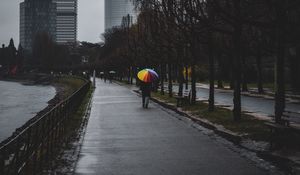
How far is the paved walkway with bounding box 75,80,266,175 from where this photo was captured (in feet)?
33.6

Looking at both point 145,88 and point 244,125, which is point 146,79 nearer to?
point 145,88

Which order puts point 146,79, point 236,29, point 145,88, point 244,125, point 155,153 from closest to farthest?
point 155,153 < point 244,125 < point 236,29 < point 146,79 < point 145,88

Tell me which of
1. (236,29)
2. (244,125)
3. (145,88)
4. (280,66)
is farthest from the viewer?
(145,88)

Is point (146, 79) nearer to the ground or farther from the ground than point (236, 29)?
nearer to the ground

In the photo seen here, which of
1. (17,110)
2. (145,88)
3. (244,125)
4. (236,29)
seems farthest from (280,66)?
(17,110)

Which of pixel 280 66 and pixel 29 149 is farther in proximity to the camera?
pixel 280 66

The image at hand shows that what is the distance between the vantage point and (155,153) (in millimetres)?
12445

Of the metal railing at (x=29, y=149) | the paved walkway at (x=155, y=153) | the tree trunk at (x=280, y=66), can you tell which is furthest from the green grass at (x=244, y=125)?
the metal railing at (x=29, y=149)

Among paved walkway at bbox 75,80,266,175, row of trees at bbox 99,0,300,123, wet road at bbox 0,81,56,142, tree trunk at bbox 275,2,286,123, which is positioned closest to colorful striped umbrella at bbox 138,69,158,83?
row of trees at bbox 99,0,300,123

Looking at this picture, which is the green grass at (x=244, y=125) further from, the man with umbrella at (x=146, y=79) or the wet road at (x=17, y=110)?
the wet road at (x=17, y=110)

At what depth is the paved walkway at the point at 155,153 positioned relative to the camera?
10.3 m

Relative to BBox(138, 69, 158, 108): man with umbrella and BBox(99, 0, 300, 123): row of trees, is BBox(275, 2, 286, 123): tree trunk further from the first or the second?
BBox(138, 69, 158, 108): man with umbrella

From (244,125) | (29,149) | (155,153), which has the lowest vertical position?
(155,153)

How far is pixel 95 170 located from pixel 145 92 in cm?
1843
